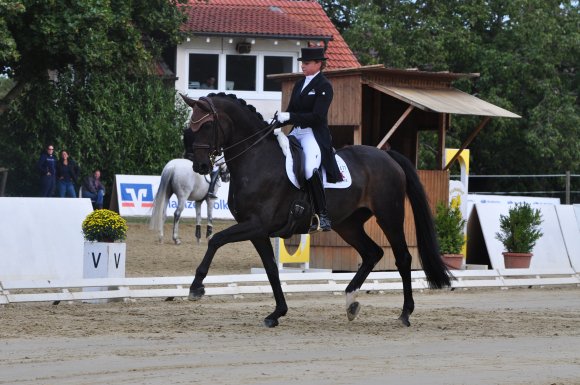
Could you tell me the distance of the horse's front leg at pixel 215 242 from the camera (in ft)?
34.0

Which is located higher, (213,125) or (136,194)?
(213,125)

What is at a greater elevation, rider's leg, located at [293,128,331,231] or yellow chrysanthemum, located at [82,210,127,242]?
rider's leg, located at [293,128,331,231]

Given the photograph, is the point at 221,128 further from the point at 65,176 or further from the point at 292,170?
the point at 65,176

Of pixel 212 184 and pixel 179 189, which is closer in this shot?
pixel 179 189

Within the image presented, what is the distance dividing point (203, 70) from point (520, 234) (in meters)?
24.8

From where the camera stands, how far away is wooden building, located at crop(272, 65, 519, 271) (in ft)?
59.3

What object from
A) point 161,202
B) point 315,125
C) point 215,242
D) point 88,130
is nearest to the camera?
point 215,242

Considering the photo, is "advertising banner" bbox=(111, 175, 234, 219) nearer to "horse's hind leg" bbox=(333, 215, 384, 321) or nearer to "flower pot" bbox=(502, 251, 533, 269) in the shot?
"flower pot" bbox=(502, 251, 533, 269)

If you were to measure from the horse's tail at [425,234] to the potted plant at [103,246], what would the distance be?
3.51 m

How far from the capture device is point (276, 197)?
11.0m

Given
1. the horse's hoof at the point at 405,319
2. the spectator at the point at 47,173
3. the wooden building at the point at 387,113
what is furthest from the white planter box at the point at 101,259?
the spectator at the point at 47,173

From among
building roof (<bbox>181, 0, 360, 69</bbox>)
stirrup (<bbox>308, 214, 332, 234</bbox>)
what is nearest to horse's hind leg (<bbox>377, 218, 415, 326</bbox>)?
stirrup (<bbox>308, 214, 332, 234</bbox>)

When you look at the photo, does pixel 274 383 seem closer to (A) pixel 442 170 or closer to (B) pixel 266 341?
(B) pixel 266 341

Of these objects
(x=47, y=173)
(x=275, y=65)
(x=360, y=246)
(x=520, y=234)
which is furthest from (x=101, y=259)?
(x=275, y=65)
